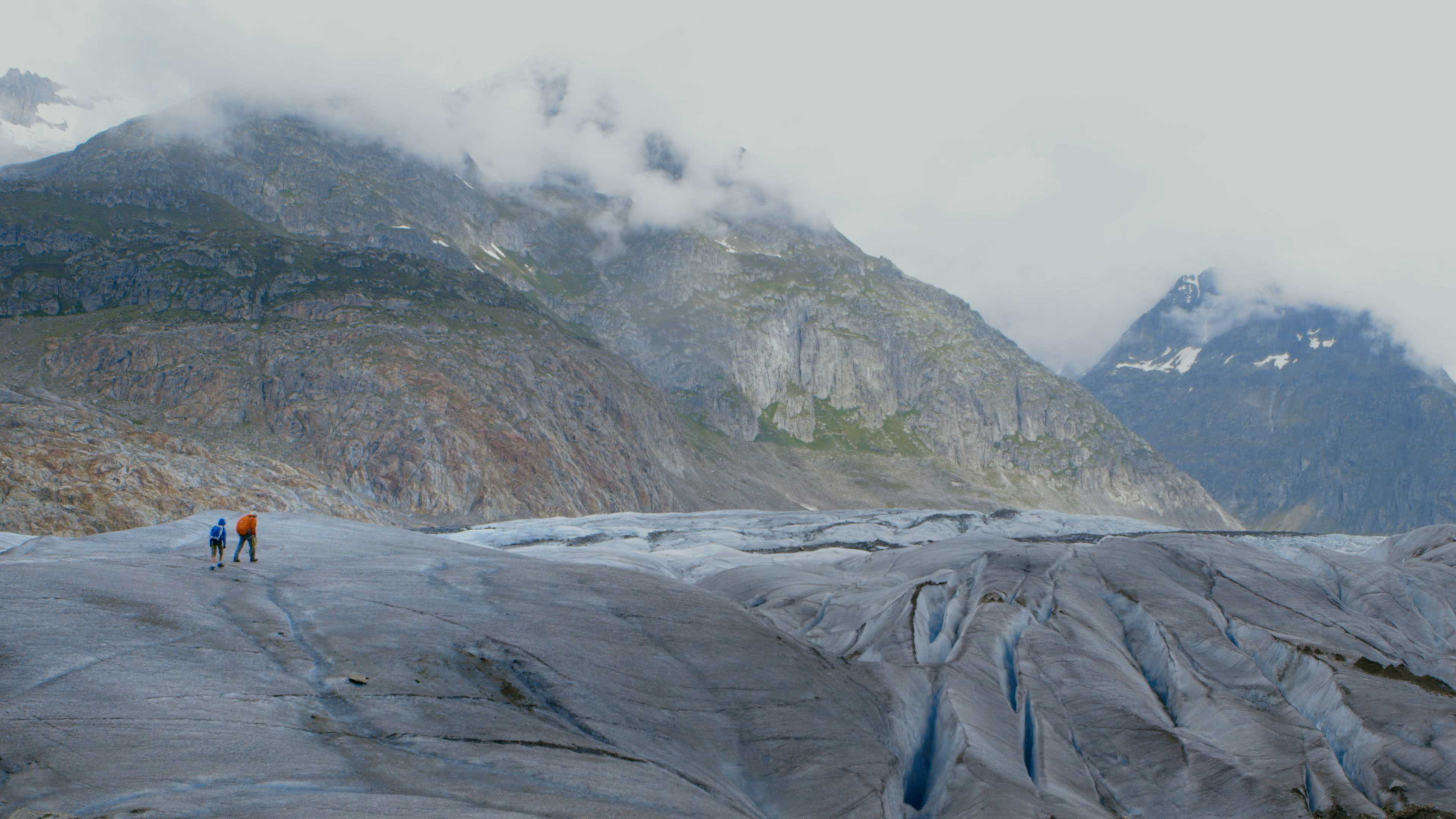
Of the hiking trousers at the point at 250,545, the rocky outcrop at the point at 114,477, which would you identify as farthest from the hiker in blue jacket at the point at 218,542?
the rocky outcrop at the point at 114,477

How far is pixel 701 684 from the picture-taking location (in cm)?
3098

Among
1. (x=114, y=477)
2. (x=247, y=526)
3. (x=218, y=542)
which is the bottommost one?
(x=114, y=477)

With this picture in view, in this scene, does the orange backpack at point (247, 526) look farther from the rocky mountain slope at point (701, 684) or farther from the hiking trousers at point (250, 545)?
the rocky mountain slope at point (701, 684)

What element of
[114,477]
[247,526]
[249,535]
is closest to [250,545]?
[249,535]

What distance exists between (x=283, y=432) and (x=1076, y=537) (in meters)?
145

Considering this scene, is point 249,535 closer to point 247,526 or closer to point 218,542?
point 247,526

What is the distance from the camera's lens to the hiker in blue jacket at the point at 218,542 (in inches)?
1277

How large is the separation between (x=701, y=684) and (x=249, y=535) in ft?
57.7

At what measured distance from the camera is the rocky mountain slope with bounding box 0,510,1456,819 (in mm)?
20000

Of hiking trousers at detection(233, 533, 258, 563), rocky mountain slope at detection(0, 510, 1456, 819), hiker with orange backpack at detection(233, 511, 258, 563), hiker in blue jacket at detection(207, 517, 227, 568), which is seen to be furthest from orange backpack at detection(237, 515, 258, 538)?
rocky mountain slope at detection(0, 510, 1456, 819)

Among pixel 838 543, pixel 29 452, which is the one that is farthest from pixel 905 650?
pixel 29 452

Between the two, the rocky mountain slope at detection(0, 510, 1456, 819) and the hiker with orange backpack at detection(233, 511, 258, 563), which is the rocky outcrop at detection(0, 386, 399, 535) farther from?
the hiker with orange backpack at detection(233, 511, 258, 563)

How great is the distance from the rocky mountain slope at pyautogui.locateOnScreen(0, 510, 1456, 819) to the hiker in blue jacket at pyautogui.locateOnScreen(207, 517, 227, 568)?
0.55 m

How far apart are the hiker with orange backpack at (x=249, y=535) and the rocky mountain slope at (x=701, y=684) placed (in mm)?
1234
